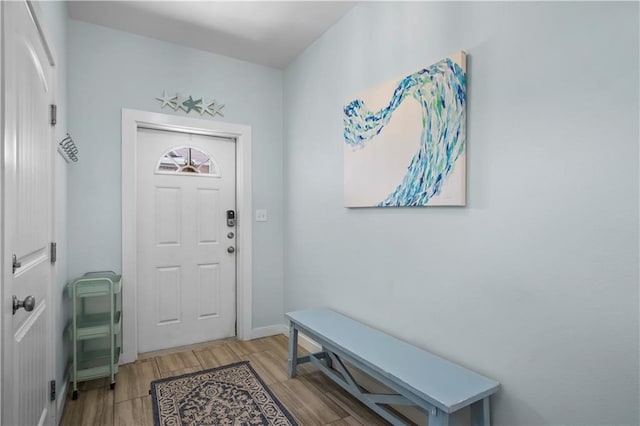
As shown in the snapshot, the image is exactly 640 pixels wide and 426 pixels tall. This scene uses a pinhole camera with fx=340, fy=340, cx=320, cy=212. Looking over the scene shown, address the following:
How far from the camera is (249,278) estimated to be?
10.7ft

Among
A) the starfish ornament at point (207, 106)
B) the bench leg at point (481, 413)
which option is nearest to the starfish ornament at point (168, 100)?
the starfish ornament at point (207, 106)

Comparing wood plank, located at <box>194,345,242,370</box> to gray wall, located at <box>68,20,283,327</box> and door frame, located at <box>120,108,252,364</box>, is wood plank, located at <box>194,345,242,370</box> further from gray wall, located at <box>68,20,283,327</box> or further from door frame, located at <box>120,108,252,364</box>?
gray wall, located at <box>68,20,283,327</box>

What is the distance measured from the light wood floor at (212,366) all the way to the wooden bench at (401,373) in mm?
164

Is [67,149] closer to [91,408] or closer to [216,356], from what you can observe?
[91,408]

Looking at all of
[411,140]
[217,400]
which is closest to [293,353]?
[217,400]

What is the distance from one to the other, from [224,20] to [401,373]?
2.67m

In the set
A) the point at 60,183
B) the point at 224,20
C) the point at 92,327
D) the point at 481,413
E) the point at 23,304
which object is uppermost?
the point at 224,20

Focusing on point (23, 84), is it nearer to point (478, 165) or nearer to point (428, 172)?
point (428, 172)

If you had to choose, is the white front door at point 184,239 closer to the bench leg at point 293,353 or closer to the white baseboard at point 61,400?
the white baseboard at point 61,400

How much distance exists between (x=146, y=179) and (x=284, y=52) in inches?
65.9

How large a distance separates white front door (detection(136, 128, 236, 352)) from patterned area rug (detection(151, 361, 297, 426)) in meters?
0.66

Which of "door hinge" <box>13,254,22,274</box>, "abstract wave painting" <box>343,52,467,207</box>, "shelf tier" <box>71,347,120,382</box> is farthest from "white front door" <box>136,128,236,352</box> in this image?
"door hinge" <box>13,254,22,274</box>

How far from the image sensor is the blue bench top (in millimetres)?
1417

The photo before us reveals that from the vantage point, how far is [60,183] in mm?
2113
